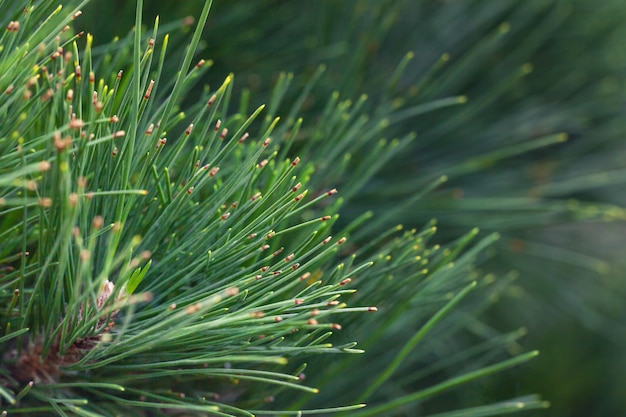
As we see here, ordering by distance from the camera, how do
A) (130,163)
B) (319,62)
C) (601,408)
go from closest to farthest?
(130,163) → (319,62) → (601,408)

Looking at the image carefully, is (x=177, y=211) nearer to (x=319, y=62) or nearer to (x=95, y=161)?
(x=95, y=161)

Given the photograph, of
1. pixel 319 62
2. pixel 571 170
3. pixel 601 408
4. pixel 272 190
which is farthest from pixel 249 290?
pixel 601 408

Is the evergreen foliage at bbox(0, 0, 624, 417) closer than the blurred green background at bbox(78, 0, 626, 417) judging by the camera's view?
Yes

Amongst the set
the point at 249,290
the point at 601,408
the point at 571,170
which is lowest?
the point at 601,408

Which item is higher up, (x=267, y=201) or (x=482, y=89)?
(x=482, y=89)

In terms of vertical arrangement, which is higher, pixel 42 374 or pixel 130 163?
pixel 130 163

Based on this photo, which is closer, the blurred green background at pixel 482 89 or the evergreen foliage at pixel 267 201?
the evergreen foliage at pixel 267 201

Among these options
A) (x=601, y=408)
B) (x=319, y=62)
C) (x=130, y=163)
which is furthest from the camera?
(x=601, y=408)

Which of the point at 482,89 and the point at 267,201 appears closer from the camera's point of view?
the point at 267,201
